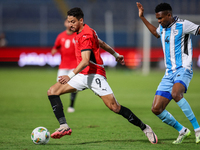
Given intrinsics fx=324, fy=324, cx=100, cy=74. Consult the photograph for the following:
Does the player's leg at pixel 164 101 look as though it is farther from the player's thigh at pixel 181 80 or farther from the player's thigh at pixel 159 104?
the player's thigh at pixel 181 80

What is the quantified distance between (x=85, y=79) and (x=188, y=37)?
72.5 inches

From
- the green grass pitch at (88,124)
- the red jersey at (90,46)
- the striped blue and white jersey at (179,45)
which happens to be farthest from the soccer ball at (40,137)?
the striped blue and white jersey at (179,45)

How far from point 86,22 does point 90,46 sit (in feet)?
70.7

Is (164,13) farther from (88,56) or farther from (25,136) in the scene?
(25,136)

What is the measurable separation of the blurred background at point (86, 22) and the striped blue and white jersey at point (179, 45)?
19429 millimetres

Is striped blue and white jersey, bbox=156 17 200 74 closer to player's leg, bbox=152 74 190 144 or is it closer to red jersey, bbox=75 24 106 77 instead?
player's leg, bbox=152 74 190 144

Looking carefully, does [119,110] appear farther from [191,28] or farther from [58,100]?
[191,28]

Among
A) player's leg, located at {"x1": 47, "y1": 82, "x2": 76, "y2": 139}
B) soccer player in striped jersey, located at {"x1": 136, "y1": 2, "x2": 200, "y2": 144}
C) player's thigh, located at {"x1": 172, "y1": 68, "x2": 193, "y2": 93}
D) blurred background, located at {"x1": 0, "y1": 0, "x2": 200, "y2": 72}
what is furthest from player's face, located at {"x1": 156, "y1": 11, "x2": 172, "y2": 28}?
blurred background, located at {"x1": 0, "y1": 0, "x2": 200, "y2": 72}

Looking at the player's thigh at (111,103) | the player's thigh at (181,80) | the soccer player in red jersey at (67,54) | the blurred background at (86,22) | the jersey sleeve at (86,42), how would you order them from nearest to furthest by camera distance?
the jersey sleeve at (86,42) < the player's thigh at (181,80) < the player's thigh at (111,103) < the soccer player in red jersey at (67,54) < the blurred background at (86,22)

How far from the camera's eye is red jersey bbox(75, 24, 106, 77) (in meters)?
5.04

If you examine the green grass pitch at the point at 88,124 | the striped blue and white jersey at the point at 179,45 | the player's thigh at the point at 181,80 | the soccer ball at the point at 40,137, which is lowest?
the green grass pitch at the point at 88,124

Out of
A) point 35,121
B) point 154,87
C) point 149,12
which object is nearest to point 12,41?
point 149,12

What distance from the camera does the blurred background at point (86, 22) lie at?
25.1m

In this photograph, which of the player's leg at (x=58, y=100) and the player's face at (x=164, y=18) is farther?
the player's face at (x=164, y=18)
